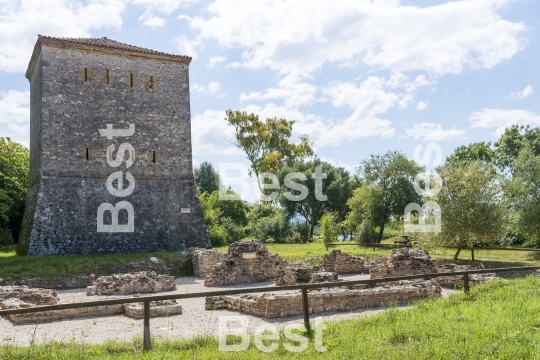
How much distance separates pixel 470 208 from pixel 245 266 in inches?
429

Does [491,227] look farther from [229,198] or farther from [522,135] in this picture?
[229,198]

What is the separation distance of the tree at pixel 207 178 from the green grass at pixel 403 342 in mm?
54172

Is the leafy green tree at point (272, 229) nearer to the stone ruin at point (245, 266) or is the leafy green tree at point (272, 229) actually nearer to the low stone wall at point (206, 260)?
the low stone wall at point (206, 260)

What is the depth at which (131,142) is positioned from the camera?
24266 millimetres

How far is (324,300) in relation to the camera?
10578mm

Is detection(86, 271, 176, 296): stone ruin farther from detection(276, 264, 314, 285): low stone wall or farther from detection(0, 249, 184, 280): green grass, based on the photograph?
detection(276, 264, 314, 285): low stone wall

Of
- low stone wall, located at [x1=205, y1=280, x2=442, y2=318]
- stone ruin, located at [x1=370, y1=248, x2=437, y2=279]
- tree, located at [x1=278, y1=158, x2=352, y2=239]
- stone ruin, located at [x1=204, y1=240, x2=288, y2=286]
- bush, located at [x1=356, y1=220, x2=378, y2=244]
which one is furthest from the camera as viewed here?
tree, located at [x1=278, y1=158, x2=352, y2=239]

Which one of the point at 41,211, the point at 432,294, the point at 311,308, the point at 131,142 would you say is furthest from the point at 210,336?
the point at 131,142

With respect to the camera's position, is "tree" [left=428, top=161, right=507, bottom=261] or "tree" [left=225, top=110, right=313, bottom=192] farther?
"tree" [left=225, top=110, right=313, bottom=192]

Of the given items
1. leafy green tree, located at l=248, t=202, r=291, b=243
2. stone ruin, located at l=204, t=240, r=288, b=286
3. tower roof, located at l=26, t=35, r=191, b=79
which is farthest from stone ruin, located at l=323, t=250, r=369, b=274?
leafy green tree, located at l=248, t=202, r=291, b=243

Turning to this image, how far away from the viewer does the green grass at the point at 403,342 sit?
6465mm

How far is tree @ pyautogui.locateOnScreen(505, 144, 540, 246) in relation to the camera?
87.2 feet

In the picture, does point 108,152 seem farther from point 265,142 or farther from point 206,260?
point 265,142

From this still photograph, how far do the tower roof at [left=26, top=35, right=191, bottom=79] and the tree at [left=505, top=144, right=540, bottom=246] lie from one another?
18.0 metres
